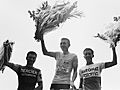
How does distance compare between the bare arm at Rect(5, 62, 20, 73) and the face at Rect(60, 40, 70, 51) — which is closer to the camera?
the bare arm at Rect(5, 62, 20, 73)

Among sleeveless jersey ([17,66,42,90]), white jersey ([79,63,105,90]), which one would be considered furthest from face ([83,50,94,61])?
sleeveless jersey ([17,66,42,90])

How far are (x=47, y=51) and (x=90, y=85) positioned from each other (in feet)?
6.15

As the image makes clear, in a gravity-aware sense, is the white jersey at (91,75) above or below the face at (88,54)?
below

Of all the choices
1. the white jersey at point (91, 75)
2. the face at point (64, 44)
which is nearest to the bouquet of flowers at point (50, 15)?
the face at point (64, 44)

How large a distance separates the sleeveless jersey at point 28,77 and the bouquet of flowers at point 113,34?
248 cm

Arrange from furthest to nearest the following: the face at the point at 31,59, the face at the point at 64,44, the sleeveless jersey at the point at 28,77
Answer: the face at the point at 64,44, the face at the point at 31,59, the sleeveless jersey at the point at 28,77

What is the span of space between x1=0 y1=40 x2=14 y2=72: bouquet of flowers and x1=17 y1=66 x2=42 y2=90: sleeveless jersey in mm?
546

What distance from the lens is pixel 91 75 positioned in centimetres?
1220

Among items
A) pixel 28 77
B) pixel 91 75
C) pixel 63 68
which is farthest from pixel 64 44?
pixel 28 77

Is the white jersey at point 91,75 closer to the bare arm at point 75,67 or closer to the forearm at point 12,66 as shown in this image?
the bare arm at point 75,67

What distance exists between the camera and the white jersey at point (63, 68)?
1191 centimetres

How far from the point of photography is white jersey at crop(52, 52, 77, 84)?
11.9m

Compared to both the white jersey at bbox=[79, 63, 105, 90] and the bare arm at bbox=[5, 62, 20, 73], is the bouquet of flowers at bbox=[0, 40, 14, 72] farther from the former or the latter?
the white jersey at bbox=[79, 63, 105, 90]

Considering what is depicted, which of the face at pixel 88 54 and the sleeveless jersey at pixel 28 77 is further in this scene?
the face at pixel 88 54
